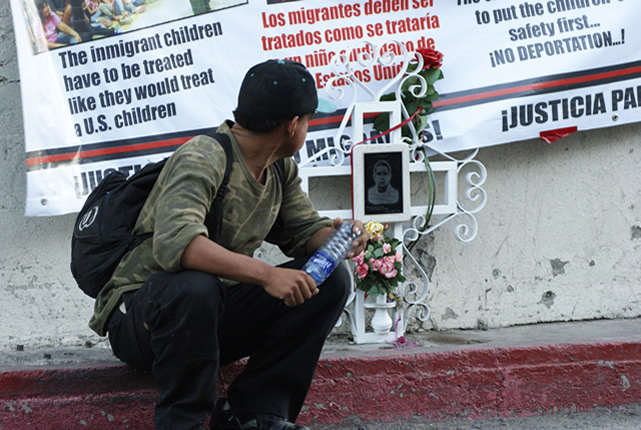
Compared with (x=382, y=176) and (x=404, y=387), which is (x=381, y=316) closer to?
(x=404, y=387)

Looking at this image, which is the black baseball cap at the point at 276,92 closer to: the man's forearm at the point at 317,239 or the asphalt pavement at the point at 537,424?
the man's forearm at the point at 317,239

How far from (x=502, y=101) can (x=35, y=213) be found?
2.06m

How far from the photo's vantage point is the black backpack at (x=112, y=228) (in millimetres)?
2299

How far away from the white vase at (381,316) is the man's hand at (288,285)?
4.08ft

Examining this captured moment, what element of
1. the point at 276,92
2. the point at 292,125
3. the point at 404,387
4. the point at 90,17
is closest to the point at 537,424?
the point at 404,387

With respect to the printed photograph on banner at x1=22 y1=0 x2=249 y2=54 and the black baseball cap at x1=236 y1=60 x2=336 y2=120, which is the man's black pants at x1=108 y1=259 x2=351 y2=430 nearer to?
the black baseball cap at x1=236 y1=60 x2=336 y2=120

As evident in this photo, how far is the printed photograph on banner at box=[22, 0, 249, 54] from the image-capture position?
318 centimetres

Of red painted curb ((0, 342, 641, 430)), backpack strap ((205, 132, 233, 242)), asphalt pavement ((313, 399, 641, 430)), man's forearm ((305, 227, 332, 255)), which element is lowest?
asphalt pavement ((313, 399, 641, 430))

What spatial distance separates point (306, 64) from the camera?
3.33m

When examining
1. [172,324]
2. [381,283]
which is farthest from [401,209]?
[172,324]

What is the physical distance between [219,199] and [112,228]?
0.34 metres

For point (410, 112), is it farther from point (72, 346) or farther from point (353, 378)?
point (72, 346)

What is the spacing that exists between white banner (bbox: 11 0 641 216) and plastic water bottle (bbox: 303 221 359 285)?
40.5 inches

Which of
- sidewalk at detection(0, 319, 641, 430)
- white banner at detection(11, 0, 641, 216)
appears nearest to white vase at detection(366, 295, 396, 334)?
sidewalk at detection(0, 319, 641, 430)
